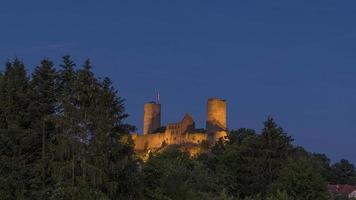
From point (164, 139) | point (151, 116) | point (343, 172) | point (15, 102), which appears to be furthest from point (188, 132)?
point (15, 102)

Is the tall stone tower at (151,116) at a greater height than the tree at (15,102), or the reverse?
the tall stone tower at (151,116)

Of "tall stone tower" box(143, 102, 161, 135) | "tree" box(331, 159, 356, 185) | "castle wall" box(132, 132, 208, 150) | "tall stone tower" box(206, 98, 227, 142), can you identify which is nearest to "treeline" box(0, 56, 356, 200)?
"tree" box(331, 159, 356, 185)

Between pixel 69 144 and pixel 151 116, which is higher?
pixel 151 116

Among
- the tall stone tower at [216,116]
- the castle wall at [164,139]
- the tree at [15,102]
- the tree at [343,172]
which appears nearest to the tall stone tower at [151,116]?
the castle wall at [164,139]

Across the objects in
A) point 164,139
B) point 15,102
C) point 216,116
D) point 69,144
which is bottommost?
point 69,144

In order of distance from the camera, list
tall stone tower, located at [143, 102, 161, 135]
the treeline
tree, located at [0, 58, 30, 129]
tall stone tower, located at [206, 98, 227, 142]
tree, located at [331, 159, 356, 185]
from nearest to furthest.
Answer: the treeline → tree, located at [0, 58, 30, 129] → tree, located at [331, 159, 356, 185] → tall stone tower, located at [206, 98, 227, 142] → tall stone tower, located at [143, 102, 161, 135]

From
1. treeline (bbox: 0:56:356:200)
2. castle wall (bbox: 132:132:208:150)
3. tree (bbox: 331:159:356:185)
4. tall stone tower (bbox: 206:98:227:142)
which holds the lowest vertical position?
treeline (bbox: 0:56:356:200)

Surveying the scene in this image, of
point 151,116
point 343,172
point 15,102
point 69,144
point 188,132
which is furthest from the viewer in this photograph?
point 151,116

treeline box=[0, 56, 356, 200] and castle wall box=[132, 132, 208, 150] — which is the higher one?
castle wall box=[132, 132, 208, 150]

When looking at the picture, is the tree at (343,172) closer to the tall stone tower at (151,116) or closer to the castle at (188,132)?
the castle at (188,132)

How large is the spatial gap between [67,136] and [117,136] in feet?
8.14

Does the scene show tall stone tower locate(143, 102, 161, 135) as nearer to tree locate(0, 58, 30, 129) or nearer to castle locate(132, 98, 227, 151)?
castle locate(132, 98, 227, 151)

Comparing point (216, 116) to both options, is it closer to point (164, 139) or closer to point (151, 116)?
point (164, 139)

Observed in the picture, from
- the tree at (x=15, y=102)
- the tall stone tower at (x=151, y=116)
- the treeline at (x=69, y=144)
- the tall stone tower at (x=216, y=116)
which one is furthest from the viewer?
the tall stone tower at (x=151, y=116)
